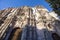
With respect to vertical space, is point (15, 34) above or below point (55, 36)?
below

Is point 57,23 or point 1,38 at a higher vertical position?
point 57,23

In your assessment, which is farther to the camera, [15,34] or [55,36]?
[55,36]

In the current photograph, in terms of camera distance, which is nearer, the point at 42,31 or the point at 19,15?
the point at 42,31

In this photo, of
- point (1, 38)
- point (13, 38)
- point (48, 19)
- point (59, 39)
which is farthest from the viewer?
point (48, 19)

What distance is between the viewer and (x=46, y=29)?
20.2 metres

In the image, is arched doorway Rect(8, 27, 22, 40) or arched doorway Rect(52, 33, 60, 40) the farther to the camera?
arched doorway Rect(52, 33, 60, 40)

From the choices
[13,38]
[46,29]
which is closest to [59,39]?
[46,29]

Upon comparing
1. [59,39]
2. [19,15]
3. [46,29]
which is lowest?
[59,39]

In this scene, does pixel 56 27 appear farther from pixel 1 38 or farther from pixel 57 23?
pixel 1 38

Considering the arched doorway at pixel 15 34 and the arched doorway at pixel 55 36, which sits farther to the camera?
the arched doorway at pixel 55 36

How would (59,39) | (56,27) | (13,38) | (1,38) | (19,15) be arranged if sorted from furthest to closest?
(19,15) → (56,27) → (59,39) → (13,38) → (1,38)

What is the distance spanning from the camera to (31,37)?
683 inches

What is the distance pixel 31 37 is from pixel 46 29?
11.5ft

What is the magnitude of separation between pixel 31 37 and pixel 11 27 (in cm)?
446
